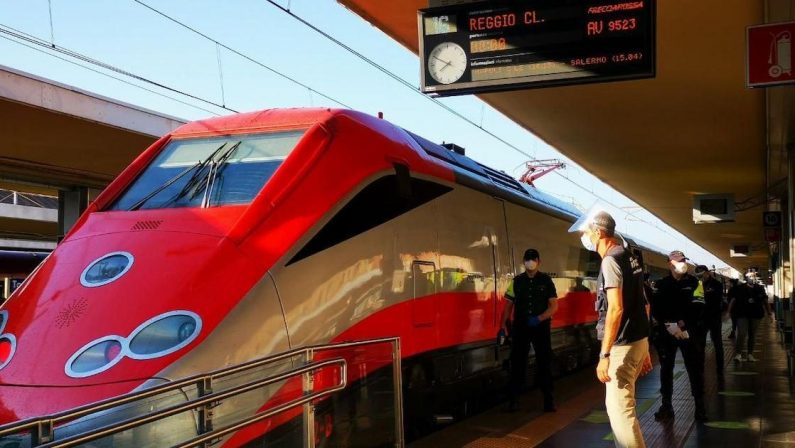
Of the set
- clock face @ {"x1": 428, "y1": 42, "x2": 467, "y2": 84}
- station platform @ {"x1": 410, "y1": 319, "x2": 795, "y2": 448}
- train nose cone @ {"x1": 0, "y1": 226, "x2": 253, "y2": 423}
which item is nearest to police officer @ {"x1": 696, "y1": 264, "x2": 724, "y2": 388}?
station platform @ {"x1": 410, "y1": 319, "x2": 795, "y2": 448}

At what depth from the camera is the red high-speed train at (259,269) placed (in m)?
4.48

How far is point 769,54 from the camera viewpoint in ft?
22.7

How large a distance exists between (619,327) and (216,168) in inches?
124

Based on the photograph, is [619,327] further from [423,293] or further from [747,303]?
[747,303]

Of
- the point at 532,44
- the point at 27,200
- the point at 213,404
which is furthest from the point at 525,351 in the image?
the point at 27,200

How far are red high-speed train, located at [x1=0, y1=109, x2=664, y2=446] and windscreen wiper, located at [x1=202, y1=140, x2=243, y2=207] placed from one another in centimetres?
1

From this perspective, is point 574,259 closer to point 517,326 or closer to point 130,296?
point 517,326

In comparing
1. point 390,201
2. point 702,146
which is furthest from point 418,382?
point 702,146

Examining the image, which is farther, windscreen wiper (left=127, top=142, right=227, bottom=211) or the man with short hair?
windscreen wiper (left=127, top=142, right=227, bottom=211)

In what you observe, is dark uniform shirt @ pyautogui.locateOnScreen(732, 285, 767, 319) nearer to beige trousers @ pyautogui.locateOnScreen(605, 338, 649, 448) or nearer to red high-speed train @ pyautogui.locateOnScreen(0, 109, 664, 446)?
red high-speed train @ pyautogui.locateOnScreen(0, 109, 664, 446)

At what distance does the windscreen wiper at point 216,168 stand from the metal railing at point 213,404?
4.99 ft

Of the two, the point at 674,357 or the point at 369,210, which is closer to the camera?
the point at 369,210

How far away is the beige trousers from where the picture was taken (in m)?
4.86

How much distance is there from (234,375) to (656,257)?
2177cm
